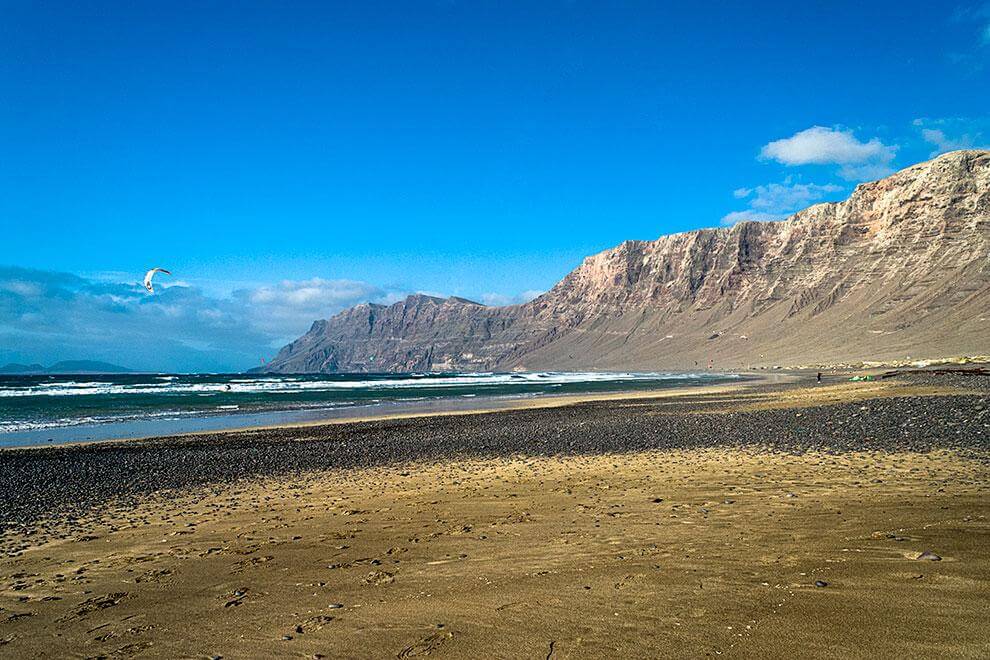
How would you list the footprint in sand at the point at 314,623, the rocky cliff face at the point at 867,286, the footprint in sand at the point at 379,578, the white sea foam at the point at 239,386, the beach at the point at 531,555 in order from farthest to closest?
the rocky cliff face at the point at 867,286 < the white sea foam at the point at 239,386 < the footprint in sand at the point at 379,578 < the footprint in sand at the point at 314,623 < the beach at the point at 531,555

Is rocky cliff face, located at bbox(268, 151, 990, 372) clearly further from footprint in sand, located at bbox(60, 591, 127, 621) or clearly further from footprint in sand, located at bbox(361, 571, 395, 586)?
footprint in sand, located at bbox(60, 591, 127, 621)

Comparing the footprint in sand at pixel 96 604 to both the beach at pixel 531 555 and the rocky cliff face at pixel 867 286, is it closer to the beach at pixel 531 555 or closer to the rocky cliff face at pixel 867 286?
the beach at pixel 531 555

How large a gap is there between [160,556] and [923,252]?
559ft

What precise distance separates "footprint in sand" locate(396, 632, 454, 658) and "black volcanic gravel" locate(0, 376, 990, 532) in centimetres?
1085

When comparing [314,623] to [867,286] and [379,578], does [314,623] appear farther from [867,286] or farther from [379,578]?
[867,286]

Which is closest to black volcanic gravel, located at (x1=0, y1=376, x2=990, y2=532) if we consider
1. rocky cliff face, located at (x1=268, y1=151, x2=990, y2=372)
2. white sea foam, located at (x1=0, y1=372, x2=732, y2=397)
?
white sea foam, located at (x1=0, y1=372, x2=732, y2=397)

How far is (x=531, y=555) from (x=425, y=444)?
15.4m

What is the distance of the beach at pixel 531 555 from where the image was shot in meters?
5.07

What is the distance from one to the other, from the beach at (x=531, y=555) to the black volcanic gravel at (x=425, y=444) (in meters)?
0.20

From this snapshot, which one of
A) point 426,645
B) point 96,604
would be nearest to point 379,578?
point 426,645

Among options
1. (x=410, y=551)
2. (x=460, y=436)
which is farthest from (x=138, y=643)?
(x=460, y=436)

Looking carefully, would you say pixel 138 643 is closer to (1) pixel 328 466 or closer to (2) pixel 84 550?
(2) pixel 84 550

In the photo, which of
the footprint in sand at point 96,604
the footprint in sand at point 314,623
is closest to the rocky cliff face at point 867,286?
the footprint in sand at point 314,623

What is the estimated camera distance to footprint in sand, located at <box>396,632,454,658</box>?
16.1 feet
